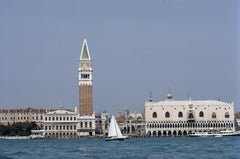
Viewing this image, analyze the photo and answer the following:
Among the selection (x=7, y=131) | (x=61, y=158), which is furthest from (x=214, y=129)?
(x=61, y=158)

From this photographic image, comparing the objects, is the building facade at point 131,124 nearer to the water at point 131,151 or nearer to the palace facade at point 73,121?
the palace facade at point 73,121

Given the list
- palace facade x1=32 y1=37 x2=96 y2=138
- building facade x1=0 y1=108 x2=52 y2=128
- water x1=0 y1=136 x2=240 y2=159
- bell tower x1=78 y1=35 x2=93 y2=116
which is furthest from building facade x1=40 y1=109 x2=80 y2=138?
water x1=0 y1=136 x2=240 y2=159

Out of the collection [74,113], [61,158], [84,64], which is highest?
[84,64]

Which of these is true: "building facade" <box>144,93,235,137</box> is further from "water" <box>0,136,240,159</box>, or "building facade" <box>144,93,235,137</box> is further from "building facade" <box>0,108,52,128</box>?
"water" <box>0,136,240,159</box>

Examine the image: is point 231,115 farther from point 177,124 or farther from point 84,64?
point 84,64

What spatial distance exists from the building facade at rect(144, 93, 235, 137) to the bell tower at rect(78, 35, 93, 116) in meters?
8.63

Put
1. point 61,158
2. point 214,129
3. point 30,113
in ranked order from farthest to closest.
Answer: point 30,113 < point 214,129 < point 61,158

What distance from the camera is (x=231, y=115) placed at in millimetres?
99375

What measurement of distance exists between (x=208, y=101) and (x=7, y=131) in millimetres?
29647

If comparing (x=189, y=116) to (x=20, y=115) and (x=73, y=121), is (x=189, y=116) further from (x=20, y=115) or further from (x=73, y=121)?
(x=20, y=115)

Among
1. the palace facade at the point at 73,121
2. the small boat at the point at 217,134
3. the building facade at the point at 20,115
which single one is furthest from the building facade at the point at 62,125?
the small boat at the point at 217,134

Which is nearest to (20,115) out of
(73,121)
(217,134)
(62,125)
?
(62,125)

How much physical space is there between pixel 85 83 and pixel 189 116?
16029 mm

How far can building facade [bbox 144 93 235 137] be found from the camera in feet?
325
